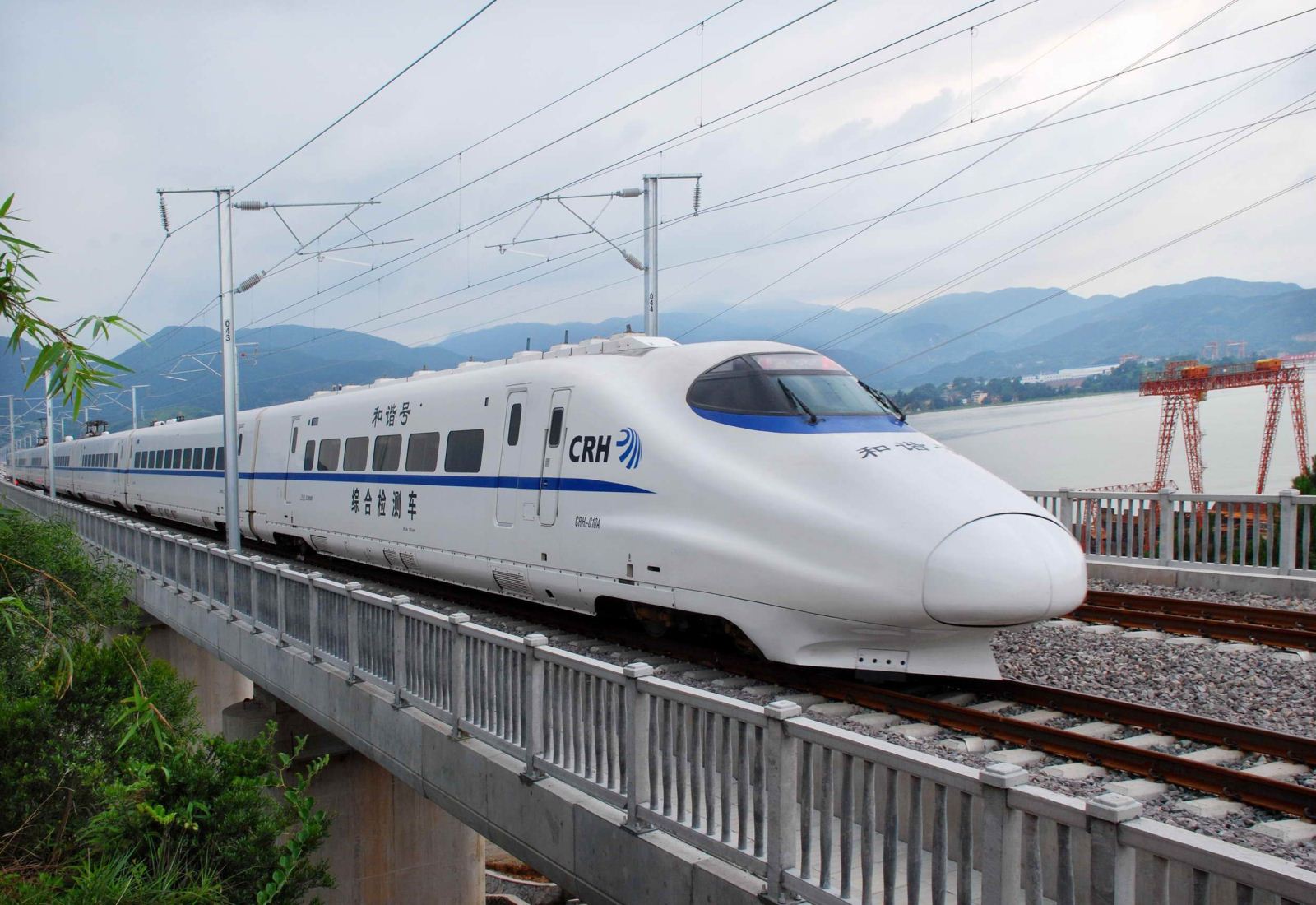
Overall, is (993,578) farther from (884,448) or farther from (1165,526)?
(1165,526)

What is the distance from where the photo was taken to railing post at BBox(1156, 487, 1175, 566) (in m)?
12.2

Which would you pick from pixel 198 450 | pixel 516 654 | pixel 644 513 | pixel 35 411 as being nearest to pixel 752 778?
pixel 516 654

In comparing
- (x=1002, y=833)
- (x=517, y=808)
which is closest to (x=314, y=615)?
(x=517, y=808)

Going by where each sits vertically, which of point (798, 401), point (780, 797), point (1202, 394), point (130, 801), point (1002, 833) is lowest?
point (130, 801)

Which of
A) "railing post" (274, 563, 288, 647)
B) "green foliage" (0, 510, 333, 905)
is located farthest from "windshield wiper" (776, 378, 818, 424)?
"railing post" (274, 563, 288, 647)

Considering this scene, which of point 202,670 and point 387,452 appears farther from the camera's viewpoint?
point 202,670

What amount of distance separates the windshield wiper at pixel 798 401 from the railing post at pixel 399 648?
137 inches

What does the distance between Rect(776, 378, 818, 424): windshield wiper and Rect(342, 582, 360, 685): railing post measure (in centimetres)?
396

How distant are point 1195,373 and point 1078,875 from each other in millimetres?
26643

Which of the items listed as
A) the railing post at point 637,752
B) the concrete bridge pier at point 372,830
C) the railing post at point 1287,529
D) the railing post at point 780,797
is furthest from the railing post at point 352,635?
the railing post at point 1287,529

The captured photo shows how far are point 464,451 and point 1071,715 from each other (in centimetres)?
720

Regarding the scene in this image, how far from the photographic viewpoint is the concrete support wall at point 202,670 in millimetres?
22094

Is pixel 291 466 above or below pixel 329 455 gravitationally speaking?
below

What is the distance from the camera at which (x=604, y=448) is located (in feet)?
30.9
